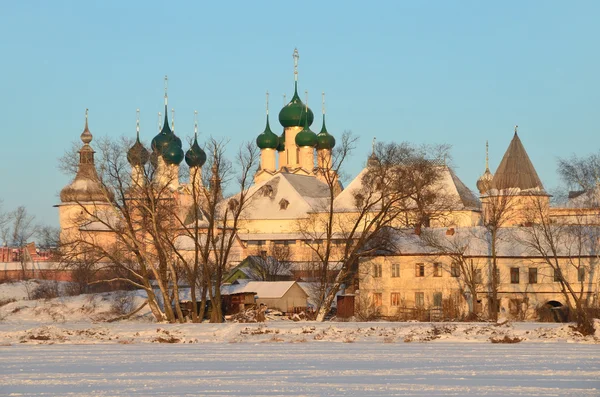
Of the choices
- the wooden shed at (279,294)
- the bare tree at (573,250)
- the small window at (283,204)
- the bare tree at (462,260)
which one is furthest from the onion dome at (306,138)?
the bare tree at (573,250)

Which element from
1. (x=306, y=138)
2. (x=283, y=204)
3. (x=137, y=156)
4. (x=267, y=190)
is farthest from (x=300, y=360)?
(x=306, y=138)

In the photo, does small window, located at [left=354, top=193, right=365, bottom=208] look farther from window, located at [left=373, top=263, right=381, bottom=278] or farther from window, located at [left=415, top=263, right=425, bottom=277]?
window, located at [left=415, top=263, right=425, bottom=277]

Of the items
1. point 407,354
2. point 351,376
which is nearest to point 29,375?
point 351,376

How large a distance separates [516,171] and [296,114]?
106ft

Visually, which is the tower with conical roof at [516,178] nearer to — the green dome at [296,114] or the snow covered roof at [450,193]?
the snow covered roof at [450,193]

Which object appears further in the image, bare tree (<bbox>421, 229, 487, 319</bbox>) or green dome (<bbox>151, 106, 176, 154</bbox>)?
green dome (<bbox>151, 106, 176, 154</bbox>)

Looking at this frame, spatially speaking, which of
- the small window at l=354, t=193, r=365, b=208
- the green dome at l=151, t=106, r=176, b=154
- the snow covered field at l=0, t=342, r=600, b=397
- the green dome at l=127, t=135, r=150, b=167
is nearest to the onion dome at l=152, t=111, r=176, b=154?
the green dome at l=151, t=106, r=176, b=154

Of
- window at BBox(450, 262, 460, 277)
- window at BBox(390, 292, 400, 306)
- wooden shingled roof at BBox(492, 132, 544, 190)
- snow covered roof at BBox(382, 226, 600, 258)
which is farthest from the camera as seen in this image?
wooden shingled roof at BBox(492, 132, 544, 190)

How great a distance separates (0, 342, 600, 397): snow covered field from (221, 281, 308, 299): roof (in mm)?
22280

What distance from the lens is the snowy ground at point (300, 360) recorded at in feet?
69.2

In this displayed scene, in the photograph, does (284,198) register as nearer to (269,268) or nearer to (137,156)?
(269,268)

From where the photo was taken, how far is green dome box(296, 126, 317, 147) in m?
97.6

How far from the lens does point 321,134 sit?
326 ft

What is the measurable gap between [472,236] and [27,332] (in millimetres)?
26272
